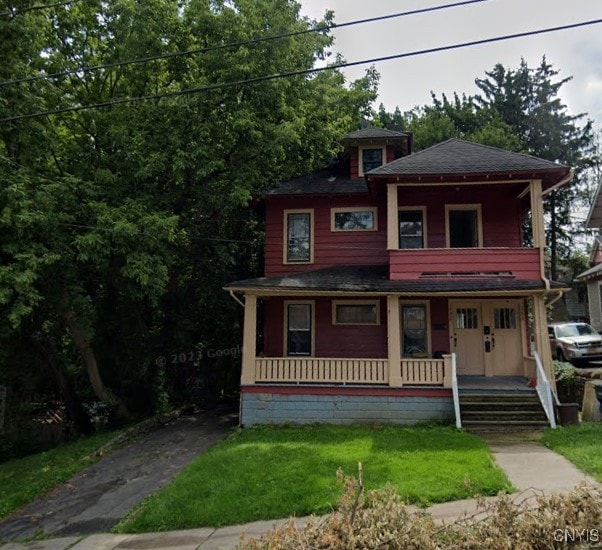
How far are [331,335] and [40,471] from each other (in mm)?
7969

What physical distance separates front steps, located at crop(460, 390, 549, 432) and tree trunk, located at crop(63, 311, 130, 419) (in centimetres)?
976

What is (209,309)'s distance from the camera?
55.4ft

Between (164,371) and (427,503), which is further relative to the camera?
(164,371)

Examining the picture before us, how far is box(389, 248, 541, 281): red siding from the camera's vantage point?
11.8 meters

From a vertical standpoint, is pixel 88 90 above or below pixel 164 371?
above

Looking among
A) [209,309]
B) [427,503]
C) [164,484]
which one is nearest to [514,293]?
[427,503]

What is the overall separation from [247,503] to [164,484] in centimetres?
225

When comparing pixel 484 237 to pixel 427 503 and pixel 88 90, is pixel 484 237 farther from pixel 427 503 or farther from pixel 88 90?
pixel 88 90

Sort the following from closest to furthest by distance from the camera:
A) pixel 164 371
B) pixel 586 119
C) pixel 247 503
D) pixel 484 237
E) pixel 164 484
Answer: pixel 247 503 → pixel 164 484 → pixel 484 237 → pixel 164 371 → pixel 586 119

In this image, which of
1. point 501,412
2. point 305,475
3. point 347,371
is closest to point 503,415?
point 501,412

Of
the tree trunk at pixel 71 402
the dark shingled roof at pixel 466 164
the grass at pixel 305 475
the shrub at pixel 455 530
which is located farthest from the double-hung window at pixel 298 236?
the shrub at pixel 455 530

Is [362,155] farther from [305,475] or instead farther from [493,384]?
[305,475]

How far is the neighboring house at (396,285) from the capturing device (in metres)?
11.2

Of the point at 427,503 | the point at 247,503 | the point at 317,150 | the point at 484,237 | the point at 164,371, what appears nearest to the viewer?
the point at 427,503
